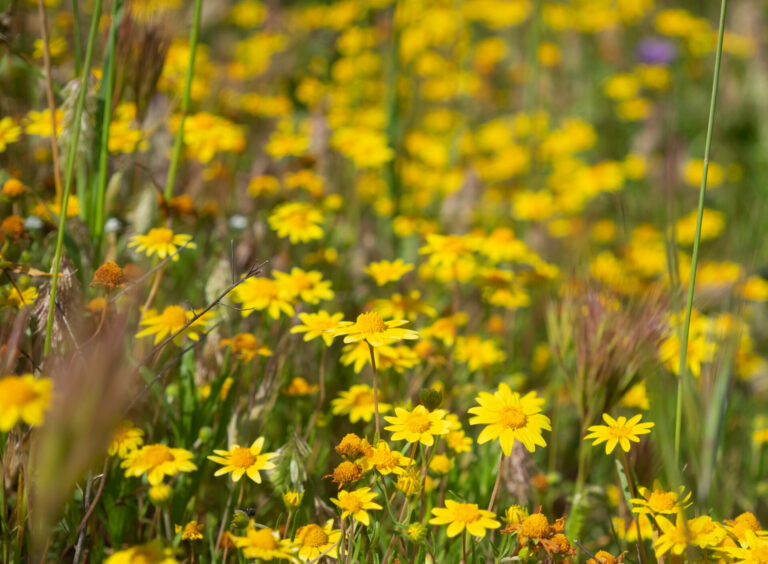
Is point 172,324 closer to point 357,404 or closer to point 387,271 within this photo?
point 357,404

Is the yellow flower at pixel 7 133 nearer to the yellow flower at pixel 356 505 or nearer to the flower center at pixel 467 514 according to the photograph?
the yellow flower at pixel 356 505

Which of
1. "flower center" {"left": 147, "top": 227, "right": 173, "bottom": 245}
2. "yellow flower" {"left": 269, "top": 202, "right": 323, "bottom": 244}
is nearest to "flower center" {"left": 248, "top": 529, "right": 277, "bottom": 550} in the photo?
"flower center" {"left": 147, "top": 227, "right": 173, "bottom": 245}

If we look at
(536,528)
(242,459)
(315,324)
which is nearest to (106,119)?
(315,324)

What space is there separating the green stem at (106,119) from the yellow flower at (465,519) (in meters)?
1.15

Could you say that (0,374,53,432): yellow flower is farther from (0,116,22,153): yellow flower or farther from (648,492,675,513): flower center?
(0,116,22,153): yellow flower

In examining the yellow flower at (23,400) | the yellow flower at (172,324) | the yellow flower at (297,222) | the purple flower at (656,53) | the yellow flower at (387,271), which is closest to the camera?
the yellow flower at (23,400)

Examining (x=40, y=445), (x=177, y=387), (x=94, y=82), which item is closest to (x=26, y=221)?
(x=94, y=82)

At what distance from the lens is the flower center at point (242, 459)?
137 centimetres

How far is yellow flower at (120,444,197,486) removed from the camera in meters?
1.32

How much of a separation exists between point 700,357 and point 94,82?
5.99ft

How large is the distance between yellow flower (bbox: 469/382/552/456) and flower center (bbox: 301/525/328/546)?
33 centimetres

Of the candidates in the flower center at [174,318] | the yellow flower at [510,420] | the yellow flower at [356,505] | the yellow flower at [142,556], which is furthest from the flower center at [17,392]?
the yellow flower at [510,420]

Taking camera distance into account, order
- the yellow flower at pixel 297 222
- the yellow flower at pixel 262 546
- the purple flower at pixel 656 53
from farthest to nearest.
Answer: the purple flower at pixel 656 53
the yellow flower at pixel 297 222
the yellow flower at pixel 262 546

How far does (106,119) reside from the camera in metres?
1.83
